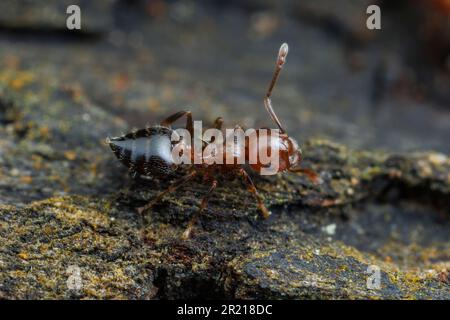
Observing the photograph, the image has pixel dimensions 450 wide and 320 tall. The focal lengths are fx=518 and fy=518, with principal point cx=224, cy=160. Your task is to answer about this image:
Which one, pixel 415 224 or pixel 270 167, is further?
pixel 415 224

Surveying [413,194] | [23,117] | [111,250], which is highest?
[23,117]

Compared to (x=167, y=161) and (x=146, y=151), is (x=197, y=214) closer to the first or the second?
(x=167, y=161)

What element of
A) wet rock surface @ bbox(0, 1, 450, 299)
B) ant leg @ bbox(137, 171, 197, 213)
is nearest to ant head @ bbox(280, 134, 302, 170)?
wet rock surface @ bbox(0, 1, 450, 299)

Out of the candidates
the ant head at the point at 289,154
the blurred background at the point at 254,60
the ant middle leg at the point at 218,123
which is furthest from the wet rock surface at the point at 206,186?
the ant middle leg at the point at 218,123

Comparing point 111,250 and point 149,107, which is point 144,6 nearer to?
point 149,107

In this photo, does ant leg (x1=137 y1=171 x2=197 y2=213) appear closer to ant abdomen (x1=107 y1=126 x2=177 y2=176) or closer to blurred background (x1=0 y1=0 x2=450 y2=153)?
ant abdomen (x1=107 y1=126 x2=177 y2=176)

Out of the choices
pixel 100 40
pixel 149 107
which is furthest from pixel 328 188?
pixel 100 40
